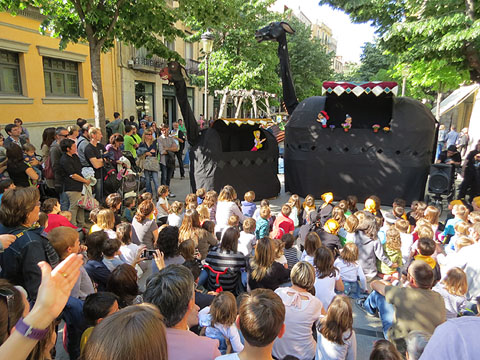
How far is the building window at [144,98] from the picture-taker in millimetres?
20625

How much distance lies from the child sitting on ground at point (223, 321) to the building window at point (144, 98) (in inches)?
755

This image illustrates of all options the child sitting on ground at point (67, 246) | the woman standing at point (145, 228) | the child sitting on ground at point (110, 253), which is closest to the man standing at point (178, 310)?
the child sitting on ground at point (67, 246)

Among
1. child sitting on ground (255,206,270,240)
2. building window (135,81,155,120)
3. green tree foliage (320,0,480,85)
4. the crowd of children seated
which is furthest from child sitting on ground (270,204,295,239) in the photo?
building window (135,81,155,120)

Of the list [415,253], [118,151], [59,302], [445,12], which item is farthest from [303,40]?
[59,302]

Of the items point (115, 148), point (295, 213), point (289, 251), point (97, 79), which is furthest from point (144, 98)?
point (289, 251)

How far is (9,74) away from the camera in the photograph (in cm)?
1156

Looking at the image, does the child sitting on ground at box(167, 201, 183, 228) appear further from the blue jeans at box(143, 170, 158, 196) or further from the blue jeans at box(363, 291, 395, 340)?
the blue jeans at box(143, 170, 158, 196)

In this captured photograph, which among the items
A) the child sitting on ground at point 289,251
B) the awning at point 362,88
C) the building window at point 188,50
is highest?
the building window at point 188,50

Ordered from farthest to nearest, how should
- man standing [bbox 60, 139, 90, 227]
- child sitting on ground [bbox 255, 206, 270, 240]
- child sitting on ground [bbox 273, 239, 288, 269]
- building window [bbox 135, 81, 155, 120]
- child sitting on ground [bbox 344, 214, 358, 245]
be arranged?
building window [bbox 135, 81, 155, 120] → man standing [bbox 60, 139, 90, 227] → child sitting on ground [bbox 255, 206, 270, 240] → child sitting on ground [bbox 344, 214, 358, 245] → child sitting on ground [bbox 273, 239, 288, 269]

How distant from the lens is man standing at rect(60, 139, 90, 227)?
5512 mm

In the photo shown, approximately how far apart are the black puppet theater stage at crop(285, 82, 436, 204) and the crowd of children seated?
251cm

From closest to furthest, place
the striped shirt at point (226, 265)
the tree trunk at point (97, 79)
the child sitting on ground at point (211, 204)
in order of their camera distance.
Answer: the striped shirt at point (226, 265) → the child sitting on ground at point (211, 204) → the tree trunk at point (97, 79)

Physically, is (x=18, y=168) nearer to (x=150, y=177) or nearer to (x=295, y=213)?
(x=150, y=177)

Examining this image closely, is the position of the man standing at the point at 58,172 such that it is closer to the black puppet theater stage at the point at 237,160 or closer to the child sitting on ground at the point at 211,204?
the child sitting on ground at the point at 211,204
